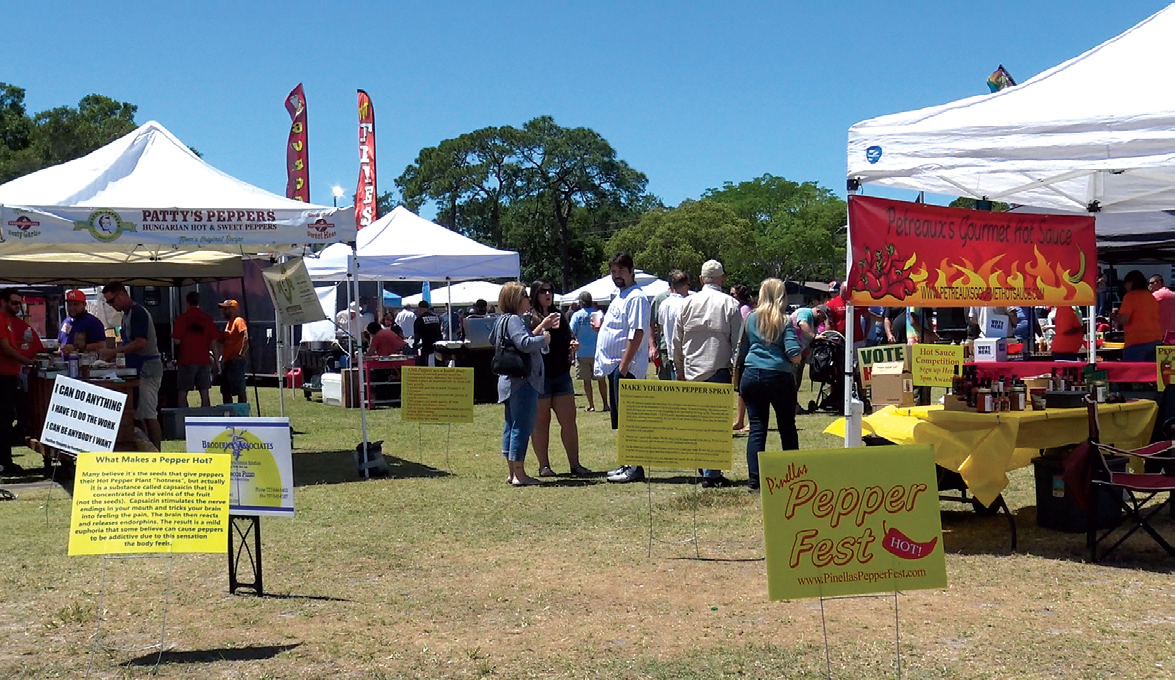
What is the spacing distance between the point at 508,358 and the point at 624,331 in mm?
1125

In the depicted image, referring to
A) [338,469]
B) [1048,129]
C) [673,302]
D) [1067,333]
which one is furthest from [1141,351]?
[338,469]

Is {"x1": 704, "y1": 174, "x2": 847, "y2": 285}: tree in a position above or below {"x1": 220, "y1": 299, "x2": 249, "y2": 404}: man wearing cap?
above

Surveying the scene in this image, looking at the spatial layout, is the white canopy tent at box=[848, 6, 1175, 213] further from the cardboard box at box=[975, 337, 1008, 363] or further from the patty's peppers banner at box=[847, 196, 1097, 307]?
the cardboard box at box=[975, 337, 1008, 363]

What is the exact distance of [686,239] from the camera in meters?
67.1

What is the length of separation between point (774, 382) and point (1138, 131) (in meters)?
3.04

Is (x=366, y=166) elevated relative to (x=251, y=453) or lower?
elevated

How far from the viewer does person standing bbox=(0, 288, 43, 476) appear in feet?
36.6

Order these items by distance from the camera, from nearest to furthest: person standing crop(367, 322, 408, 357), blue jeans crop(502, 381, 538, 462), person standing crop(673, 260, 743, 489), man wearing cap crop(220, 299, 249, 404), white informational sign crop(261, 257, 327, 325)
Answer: person standing crop(673, 260, 743, 489), blue jeans crop(502, 381, 538, 462), white informational sign crop(261, 257, 327, 325), man wearing cap crop(220, 299, 249, 404), person standing crop(367, 322, 408, 357)

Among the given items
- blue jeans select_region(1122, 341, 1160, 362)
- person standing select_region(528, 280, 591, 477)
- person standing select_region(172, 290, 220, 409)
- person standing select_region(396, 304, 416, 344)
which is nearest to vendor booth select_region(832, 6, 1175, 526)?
person standing select_region(528, 280, 591, 477)

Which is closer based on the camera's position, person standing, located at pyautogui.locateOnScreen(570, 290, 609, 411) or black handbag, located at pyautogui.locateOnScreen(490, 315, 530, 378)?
black handbag, located at pyautogui.locateOnScreen(490, 315, 530, 378)

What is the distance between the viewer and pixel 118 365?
1129 cm

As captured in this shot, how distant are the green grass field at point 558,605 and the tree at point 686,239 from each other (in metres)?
58.2

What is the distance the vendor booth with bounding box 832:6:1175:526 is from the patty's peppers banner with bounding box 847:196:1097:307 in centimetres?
1

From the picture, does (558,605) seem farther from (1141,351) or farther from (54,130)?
(54,130)
